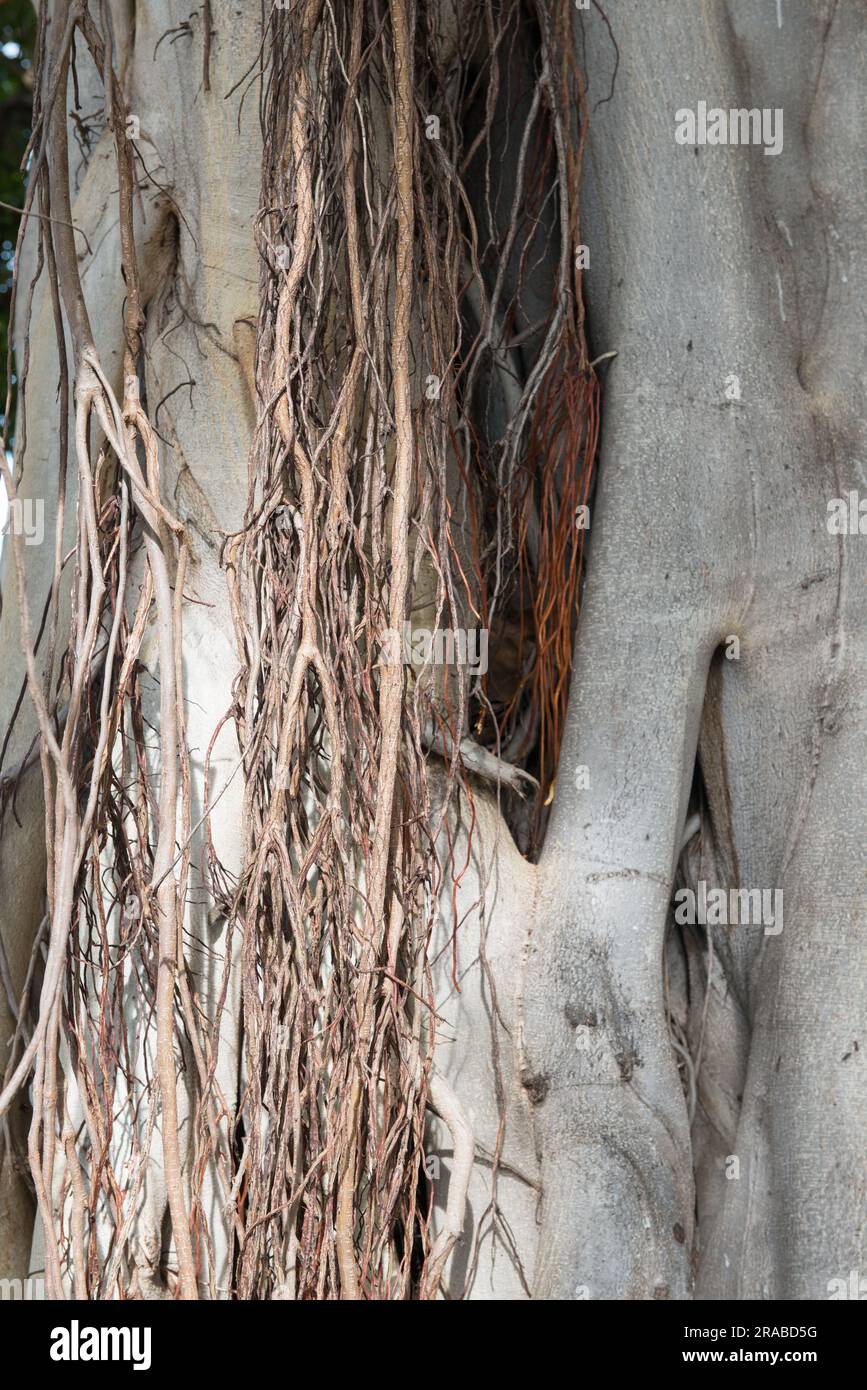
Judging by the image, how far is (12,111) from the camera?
9.97ft

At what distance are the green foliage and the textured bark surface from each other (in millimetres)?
1763

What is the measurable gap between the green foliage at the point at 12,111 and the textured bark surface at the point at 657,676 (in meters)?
1.76

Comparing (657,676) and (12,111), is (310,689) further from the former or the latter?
(12,111)

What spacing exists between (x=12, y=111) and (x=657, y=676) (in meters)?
2.47

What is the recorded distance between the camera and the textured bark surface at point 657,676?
127 centimetres

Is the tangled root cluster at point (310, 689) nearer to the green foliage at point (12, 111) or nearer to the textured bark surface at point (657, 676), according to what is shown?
the textured bark surface at point (657, 676)

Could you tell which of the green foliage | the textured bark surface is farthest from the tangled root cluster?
the green foliage

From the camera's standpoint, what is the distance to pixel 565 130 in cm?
144

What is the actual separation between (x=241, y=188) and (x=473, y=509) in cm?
42

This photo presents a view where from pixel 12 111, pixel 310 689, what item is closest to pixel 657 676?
pixel 310 689

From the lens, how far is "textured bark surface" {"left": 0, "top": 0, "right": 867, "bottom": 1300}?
4.16 ft

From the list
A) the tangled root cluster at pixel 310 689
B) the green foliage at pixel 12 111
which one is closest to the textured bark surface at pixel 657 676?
the tangled root cluster at pixel 310 689
